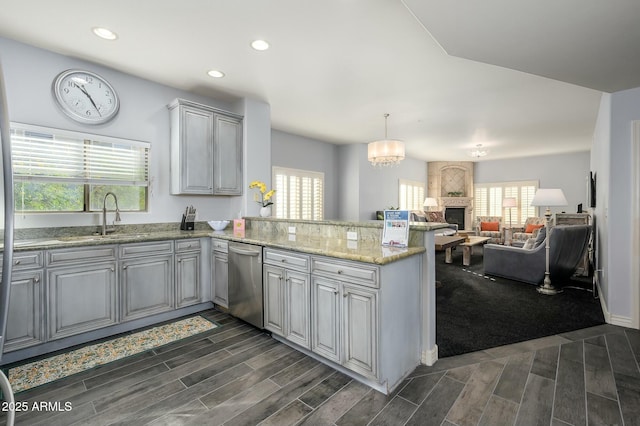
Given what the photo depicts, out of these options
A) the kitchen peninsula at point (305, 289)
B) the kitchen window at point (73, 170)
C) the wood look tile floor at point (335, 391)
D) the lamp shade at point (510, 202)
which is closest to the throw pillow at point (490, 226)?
the lamp shade at point (510, 202)

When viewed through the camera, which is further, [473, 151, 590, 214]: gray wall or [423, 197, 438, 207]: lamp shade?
[423, 197, 438, 207]: lamp shade

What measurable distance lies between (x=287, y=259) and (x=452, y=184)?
30.6 feet

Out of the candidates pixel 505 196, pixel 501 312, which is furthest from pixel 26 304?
pixel 505 196

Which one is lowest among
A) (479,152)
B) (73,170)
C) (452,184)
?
(73,170)

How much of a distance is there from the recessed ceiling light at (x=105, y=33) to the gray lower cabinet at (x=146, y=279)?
6.41ft

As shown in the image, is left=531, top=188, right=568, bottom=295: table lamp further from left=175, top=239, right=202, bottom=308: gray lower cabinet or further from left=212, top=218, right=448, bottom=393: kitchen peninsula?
left=175, top=239, right=202, bottom=308: gray lower cabinet

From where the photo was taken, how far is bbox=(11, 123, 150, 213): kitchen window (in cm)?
292

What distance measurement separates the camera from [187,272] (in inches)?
137

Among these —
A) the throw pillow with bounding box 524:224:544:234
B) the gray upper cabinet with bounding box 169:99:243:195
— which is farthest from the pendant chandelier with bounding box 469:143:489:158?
the gray upper cabinet with bounding box 169:99:243:195

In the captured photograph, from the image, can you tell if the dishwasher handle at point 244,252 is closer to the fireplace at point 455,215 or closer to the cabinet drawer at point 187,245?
the cabinet drawer at point 187,245

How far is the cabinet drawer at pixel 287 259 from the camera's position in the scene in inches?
97.5

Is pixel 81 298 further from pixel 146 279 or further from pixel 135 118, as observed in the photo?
pixel 135 118

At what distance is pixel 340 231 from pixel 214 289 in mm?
1739

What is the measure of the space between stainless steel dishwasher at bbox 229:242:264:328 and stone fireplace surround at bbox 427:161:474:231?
876 cm
